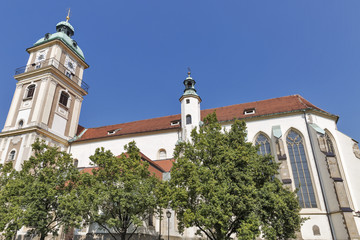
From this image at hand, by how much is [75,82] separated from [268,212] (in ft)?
98.1

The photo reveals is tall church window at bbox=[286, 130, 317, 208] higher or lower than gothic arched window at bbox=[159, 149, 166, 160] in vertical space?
lower

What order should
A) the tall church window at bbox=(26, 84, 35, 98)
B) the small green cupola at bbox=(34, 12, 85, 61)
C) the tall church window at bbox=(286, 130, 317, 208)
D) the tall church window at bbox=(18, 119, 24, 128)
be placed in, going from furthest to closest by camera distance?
the small green cupola at bbox=(34, 12, 85, 61)
the tall church window at bbox=(26, 84, 35, 98)
the tall church window at bbox=(18, 119, 24, 128)
the tall church window at bbox=(286, 130, 317, 208)

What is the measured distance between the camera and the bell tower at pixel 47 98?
90.6ft

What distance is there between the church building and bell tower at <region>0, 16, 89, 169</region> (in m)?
0.12

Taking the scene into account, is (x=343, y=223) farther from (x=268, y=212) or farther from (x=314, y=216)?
(x=268, y=212)

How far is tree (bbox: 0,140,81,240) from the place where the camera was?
14234mm

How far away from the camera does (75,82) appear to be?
34.0 meters

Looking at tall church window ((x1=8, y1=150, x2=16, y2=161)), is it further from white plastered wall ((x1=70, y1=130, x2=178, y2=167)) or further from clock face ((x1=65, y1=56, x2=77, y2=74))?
clock face ((x1=65, y1=56, x2=77, y2=74))

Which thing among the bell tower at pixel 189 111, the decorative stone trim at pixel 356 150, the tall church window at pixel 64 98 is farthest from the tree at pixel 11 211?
the decorative stone trim at pixel 356 150

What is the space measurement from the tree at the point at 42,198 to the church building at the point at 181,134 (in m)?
4.04

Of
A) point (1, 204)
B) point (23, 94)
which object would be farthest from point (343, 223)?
point (23, 94)

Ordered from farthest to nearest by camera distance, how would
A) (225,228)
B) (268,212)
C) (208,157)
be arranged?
(208,157)
(268,212)
(225,228)

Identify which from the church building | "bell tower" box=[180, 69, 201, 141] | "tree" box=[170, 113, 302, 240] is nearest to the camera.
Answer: "tree" box=[170, 113, 302, 240]

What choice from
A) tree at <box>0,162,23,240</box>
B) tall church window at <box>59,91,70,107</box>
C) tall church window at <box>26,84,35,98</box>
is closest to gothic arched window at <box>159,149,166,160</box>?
tall church window at <box>59,91,70,107</box>
